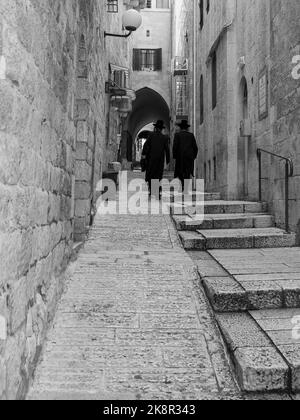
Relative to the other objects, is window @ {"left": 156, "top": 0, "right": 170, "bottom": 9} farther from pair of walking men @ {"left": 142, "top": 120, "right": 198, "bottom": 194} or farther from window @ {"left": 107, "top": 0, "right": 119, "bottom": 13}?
pair of walking men @ {"left": 142, "top": 120, "right": 198, "bottom": 194}

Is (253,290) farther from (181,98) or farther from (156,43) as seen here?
(156,43)

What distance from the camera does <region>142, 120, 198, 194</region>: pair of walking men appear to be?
27.0 ft

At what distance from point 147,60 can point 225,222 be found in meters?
18.7

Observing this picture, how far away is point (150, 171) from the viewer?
8.26m

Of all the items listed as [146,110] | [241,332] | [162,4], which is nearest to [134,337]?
[241,332]

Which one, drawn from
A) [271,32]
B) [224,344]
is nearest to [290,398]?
[224,344]

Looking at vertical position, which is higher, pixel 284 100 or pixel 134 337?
pixel 284 100

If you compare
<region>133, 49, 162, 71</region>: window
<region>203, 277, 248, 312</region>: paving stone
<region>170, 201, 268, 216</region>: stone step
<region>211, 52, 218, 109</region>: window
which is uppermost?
<region>133, 49, 162, 71</region>: window

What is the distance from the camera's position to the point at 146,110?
26344 mm

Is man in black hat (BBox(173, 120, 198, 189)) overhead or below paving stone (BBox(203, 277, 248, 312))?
overhead

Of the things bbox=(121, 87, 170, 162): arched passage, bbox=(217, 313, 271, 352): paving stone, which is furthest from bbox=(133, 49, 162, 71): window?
bbox=(217, 313, 271, 352): paving stone

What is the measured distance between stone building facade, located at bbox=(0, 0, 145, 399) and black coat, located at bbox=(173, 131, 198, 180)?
4.97m

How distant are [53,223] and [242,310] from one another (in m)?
1.66

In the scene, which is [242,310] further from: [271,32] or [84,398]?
[271,32]
